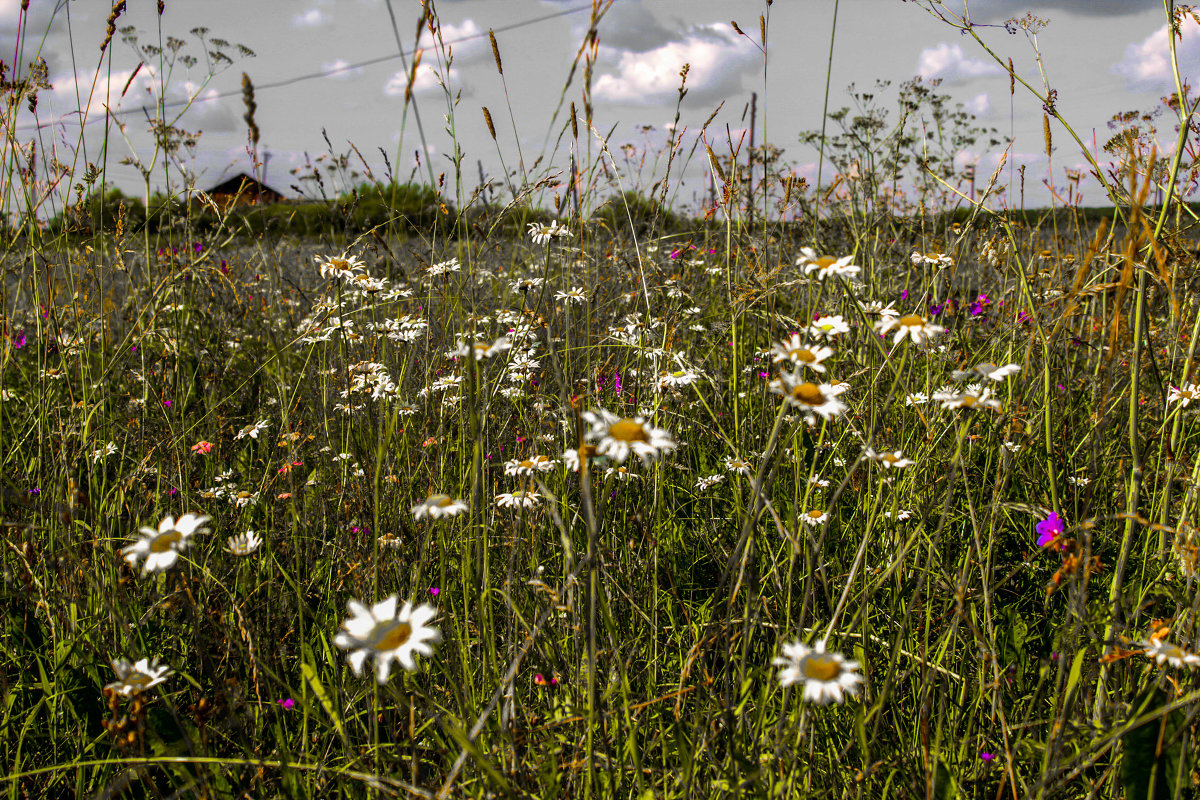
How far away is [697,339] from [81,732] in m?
2.36

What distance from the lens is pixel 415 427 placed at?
218 cm

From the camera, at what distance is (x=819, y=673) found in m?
0.79

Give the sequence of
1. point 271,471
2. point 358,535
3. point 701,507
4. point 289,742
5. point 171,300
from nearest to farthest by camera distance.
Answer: point 289,742 < point 358,535 < point 701,507 < point 271,471 < point 171,300

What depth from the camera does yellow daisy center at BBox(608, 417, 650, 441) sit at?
0.82 metres

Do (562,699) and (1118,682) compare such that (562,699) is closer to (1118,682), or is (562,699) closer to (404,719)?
(404,719)

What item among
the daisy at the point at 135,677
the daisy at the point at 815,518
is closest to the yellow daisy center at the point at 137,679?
the daisy at the point at 135,677

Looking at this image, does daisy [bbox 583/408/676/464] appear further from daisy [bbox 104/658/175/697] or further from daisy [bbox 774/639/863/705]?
daisy [bbox 104/658/175/697]

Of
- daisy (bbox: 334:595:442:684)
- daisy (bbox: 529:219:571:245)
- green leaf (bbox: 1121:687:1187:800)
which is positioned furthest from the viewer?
daisy (bbox: 529:219:571:245)

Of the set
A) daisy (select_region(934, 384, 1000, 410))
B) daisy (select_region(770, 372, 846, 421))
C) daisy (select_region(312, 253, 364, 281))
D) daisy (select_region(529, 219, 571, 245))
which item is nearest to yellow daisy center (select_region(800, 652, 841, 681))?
daisy (select_region(770, 372, 846, 421))

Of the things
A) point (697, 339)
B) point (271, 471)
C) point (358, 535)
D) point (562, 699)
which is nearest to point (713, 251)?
point (697, 339)

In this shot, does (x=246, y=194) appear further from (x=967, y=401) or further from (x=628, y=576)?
(x=967, y=401)

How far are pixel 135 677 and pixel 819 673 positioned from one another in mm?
796

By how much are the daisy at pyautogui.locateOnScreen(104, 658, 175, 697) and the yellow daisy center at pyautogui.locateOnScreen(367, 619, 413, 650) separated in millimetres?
285

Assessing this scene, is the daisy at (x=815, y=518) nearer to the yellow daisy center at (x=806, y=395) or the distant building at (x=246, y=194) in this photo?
the yellow daisy center at (x=806, y=395)
